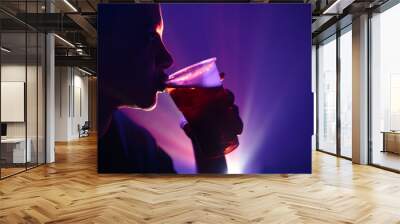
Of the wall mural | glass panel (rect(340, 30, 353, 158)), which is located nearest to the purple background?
the wall mural

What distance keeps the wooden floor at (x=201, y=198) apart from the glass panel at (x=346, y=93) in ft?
6.61

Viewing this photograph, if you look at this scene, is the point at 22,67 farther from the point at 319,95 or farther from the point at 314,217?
the point at 319,95

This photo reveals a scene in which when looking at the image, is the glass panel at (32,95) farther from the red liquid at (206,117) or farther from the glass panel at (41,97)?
the red liquid at (206,117)

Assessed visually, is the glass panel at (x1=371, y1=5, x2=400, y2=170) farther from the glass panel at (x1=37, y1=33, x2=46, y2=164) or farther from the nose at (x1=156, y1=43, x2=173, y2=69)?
the glass panel at (x1=37, y1=33, x2=46, y2=164)

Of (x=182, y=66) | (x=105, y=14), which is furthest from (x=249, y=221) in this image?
Result: (x=105, y=14)

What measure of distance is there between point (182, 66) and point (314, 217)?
356 cm

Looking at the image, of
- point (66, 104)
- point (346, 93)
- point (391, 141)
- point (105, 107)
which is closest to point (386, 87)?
point (391, 141)

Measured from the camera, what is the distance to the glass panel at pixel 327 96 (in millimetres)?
10070

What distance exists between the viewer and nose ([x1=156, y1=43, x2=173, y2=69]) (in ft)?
21.4

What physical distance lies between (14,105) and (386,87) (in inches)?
308

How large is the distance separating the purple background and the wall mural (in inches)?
0.7

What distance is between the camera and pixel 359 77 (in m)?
8.03

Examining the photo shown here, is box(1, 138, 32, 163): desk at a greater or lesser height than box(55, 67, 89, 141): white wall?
lesser

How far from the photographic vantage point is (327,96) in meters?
10.7
